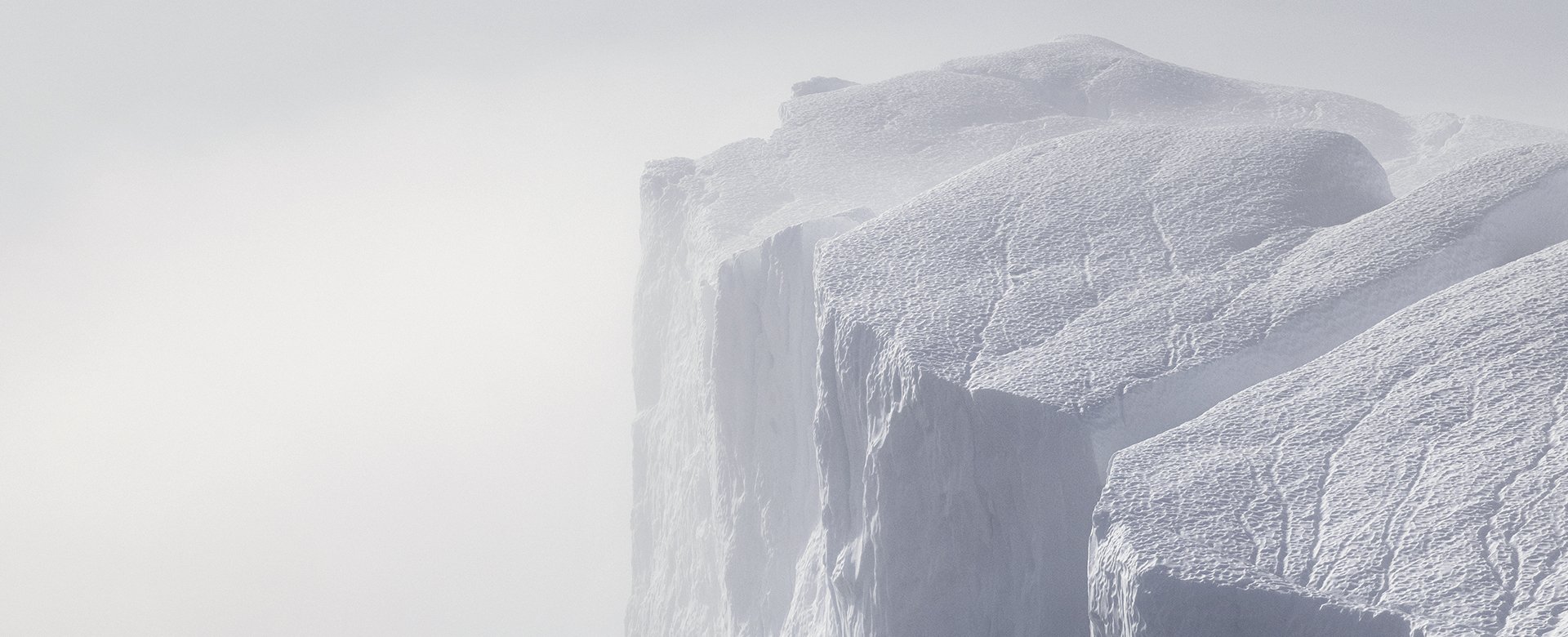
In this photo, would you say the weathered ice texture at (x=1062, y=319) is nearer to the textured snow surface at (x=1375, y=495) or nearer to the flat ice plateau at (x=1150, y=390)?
the flat ice plateau at (x=1150, y=390)

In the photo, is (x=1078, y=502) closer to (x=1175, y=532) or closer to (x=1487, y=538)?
(x=1175, y=532)

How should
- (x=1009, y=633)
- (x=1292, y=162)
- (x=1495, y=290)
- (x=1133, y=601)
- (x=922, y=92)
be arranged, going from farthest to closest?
(x=922, y=92)
(x=1292, y=162)
(x=1009, y=633)
(x=1495, y=290)
(x=1133, y=601)

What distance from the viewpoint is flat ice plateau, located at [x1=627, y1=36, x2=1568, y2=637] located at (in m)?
4.20

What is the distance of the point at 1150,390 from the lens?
580 cm

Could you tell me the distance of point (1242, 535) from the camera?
437cm

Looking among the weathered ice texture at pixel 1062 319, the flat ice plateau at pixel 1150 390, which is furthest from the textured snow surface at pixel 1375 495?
the weathered ice texture at pixel 1062 319

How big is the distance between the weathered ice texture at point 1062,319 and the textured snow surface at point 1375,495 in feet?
2.33

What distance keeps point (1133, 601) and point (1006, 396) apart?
5.93ft

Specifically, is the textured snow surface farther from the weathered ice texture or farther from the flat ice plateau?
the weathered ice texture

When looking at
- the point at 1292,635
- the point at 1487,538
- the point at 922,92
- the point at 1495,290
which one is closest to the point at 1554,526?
the point at 1487,538

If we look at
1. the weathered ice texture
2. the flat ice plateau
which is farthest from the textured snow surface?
the weathered ice texture

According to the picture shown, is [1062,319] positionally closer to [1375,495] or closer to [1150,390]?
[1150,390]

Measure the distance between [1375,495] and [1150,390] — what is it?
1.51 meters

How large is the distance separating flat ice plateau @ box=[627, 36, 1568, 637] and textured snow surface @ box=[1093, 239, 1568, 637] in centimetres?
1
